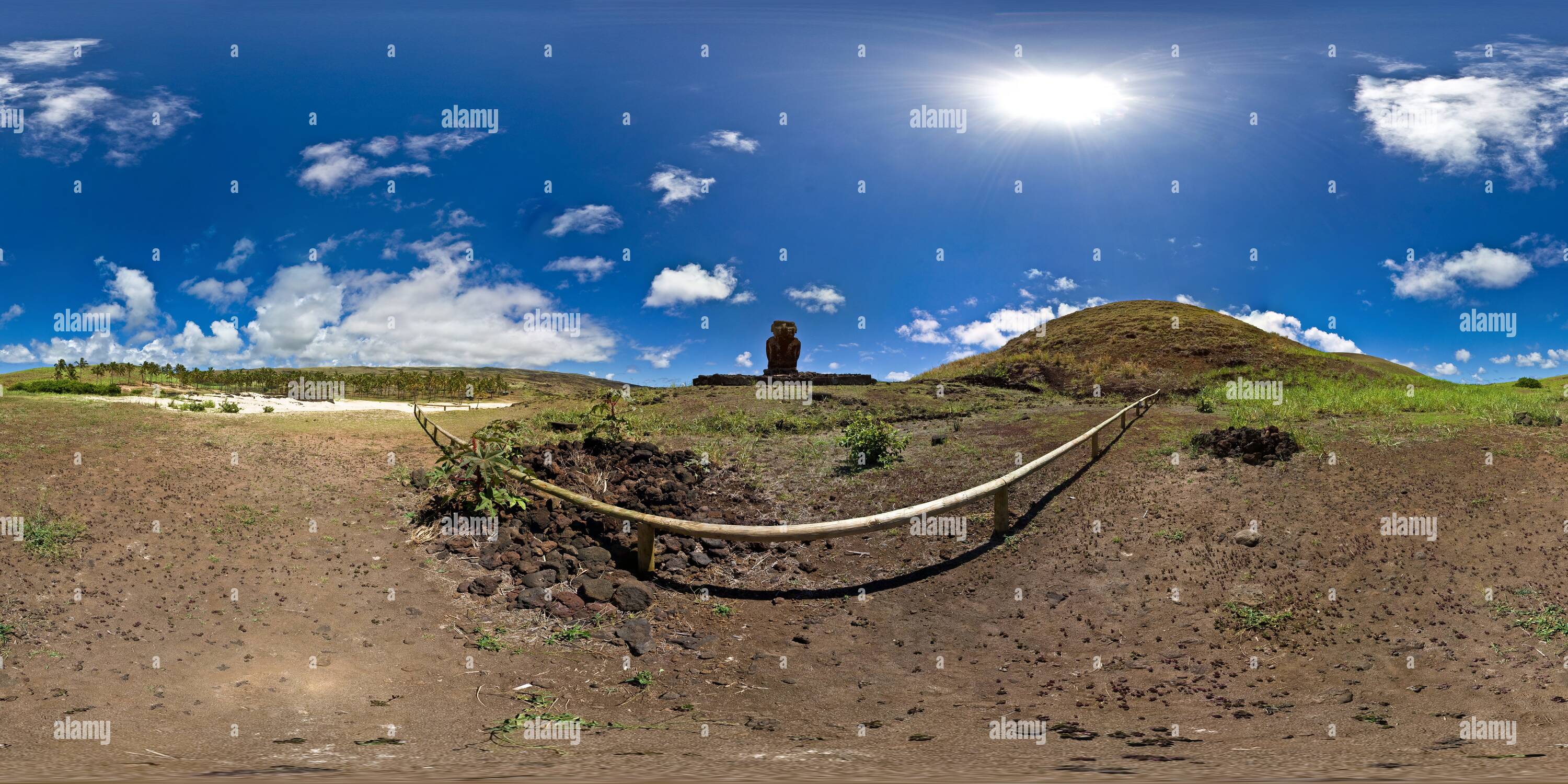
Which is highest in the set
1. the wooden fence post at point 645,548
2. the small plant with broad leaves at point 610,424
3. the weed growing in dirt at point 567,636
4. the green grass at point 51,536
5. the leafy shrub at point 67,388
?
the leafy shrub at point 67,388

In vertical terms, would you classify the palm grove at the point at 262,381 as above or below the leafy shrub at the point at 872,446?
above

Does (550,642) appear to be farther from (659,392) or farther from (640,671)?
(659,392)

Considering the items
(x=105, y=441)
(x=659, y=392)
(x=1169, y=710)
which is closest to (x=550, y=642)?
(x=1169, y=710)

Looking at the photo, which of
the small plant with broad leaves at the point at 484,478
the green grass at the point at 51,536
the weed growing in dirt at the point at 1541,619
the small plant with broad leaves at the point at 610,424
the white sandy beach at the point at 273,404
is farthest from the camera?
the white sandy beach at the point at 273,404

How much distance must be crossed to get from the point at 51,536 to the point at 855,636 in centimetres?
831

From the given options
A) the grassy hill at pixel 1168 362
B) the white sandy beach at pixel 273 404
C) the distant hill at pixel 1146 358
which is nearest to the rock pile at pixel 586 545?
the white sandy beach at pixel 273 404

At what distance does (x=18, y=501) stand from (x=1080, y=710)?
37.1 ft

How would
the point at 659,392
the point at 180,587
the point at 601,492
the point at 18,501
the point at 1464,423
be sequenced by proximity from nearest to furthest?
the point at 180,587 < the point at 18,501 < the point at 601,492 < the point at 1464,423 < the point at 659,392

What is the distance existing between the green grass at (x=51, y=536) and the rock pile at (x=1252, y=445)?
14.7 meters

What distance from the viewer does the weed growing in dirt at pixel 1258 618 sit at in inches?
281

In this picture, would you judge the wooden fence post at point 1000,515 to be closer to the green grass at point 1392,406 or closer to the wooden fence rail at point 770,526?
the wooden fence rail at point 770,526

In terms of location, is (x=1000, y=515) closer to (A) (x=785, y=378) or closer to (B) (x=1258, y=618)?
(B) (x=1258, y=618)

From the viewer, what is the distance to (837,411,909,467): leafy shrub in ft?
44.4

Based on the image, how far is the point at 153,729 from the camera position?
505cm
